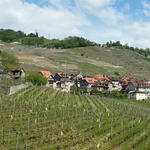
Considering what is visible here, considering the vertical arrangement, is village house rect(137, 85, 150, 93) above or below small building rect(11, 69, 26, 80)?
below

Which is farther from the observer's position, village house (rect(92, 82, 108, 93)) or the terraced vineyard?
village house (rect(92, 82, 108, 93))

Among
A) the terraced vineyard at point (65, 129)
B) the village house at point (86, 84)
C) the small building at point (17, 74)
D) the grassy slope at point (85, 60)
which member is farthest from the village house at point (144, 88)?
the terraced vineyard at point (65, 129)

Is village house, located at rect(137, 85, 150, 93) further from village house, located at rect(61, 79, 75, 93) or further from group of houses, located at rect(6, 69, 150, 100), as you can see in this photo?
village house, located at rect(61, 79, 75, 93)

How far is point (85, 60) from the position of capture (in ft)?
483

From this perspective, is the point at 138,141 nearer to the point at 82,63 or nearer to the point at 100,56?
the point at 82,63

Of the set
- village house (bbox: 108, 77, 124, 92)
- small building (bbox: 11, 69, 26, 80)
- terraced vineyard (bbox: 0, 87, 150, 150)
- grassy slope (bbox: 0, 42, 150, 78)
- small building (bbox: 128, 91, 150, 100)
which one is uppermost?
grassy slope (bbox: 0, 42, 150, 78)

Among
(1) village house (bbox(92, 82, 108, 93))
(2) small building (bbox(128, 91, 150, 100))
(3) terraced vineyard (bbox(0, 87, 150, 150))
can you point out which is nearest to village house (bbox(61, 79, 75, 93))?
(1) village house (bbox(92, 82, 108, 93))

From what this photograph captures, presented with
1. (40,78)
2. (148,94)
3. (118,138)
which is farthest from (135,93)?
(118,138)

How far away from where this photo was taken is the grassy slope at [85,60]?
120 meters

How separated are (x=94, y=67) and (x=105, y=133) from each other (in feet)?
349

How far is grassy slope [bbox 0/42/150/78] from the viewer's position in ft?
394

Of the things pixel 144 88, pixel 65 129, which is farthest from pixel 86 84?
pixel 65 129

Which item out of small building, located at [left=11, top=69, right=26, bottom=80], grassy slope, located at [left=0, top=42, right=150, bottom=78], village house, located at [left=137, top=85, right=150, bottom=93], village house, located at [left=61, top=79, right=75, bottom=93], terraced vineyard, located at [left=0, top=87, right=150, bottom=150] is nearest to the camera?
terraced vineyard, located at [left=0, top=87, right=150, bottom=150]

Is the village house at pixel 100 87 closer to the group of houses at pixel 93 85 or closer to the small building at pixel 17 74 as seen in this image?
the group of houses at pixel 93 85
